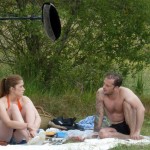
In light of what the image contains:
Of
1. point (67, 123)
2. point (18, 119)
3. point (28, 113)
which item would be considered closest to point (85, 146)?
point (18, 119)

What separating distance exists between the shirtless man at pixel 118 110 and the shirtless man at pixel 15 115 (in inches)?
37.4

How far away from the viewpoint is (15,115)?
8289 mm

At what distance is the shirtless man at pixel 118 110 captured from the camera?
8867 millimetres

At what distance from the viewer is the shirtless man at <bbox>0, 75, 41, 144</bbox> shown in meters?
8.23

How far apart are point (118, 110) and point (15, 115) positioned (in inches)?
61.0

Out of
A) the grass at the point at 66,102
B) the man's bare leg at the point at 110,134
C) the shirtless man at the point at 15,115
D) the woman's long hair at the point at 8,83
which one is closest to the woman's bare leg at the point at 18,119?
the shirtless man at the point at 15,115

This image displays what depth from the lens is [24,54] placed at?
1214 cm

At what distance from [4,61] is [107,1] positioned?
7.29 ft

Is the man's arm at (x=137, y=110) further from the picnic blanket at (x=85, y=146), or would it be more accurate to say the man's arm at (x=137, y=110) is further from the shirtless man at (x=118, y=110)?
the picnic blanket at (x=85, y=146)

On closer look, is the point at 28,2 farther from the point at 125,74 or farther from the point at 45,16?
the point at 45,16

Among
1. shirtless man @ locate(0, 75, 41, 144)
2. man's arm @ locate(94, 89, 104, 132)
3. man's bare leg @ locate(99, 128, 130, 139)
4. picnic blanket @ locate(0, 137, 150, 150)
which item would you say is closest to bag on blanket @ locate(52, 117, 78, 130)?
man's arm @ locate(94, 89, 104, 132)

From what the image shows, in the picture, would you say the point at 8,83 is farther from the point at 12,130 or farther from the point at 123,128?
the point at 123,128

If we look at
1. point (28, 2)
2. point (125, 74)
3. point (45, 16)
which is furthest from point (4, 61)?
point (45, 16)

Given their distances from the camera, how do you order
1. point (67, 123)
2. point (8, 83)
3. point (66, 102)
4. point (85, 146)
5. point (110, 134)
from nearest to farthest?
point (85, 146), point (8, 83), point (110, 134), point (67, 123), point (66, 102)
